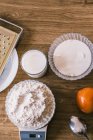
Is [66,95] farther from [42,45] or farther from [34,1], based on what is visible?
[34,1]

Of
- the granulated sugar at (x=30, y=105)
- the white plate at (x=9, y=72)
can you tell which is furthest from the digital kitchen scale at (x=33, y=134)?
the white plate at (x=9, y=72)

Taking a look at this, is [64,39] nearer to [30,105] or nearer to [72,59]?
[72,59]

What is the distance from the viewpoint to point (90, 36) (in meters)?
1.09

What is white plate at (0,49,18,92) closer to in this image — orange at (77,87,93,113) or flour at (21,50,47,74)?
flour at (21,50,47,74)

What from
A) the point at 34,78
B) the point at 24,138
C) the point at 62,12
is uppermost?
the point at 62,12

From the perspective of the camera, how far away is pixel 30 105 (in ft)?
3.12

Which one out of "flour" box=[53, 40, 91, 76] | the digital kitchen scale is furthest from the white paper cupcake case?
the digital kitchen scale

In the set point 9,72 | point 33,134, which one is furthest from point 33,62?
point 33,134

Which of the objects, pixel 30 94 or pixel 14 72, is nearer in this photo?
pixel 30 94

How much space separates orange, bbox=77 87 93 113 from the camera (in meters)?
1.00

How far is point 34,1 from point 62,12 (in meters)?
0.09

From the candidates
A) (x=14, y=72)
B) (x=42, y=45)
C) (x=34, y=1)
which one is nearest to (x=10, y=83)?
(x=14, y=72)

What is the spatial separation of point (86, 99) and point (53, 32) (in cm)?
22

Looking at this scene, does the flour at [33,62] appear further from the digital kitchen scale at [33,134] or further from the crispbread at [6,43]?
the digital kitchen scale at [33,134]
